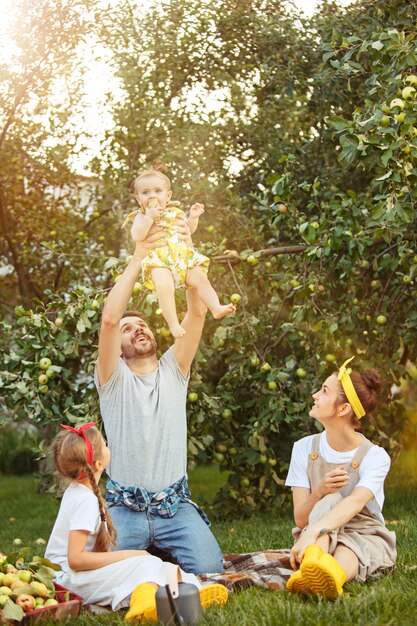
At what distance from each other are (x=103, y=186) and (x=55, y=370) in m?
3.59

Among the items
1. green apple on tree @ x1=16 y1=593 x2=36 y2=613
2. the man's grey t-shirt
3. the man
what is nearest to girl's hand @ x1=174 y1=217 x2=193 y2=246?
the man

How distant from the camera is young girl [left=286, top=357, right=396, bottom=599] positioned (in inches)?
163

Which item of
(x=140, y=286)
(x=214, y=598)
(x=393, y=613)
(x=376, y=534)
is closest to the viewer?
(x=393, y=613)

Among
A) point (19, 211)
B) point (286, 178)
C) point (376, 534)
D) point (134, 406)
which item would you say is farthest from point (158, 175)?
point (19, 211)

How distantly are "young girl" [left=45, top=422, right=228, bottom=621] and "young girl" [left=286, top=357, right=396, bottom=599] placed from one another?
558 mm

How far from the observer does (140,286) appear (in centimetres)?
583

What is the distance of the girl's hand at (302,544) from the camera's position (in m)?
4.04

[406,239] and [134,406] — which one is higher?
[406,239]

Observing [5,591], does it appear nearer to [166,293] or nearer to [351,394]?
[166,293]

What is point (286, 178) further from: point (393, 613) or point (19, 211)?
point (19, 211)

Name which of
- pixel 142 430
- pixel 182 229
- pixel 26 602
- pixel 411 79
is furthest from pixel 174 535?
pixel 411 79

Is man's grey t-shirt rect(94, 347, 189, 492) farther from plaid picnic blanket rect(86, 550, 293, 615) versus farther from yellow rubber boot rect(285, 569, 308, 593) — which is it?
yellow rubber boot rect(285, 569, 308, 593)

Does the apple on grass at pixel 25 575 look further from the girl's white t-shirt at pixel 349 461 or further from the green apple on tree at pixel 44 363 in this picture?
the green apple on tree at pixel 44 363

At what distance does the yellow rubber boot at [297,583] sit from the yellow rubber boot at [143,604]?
1.82 ft
